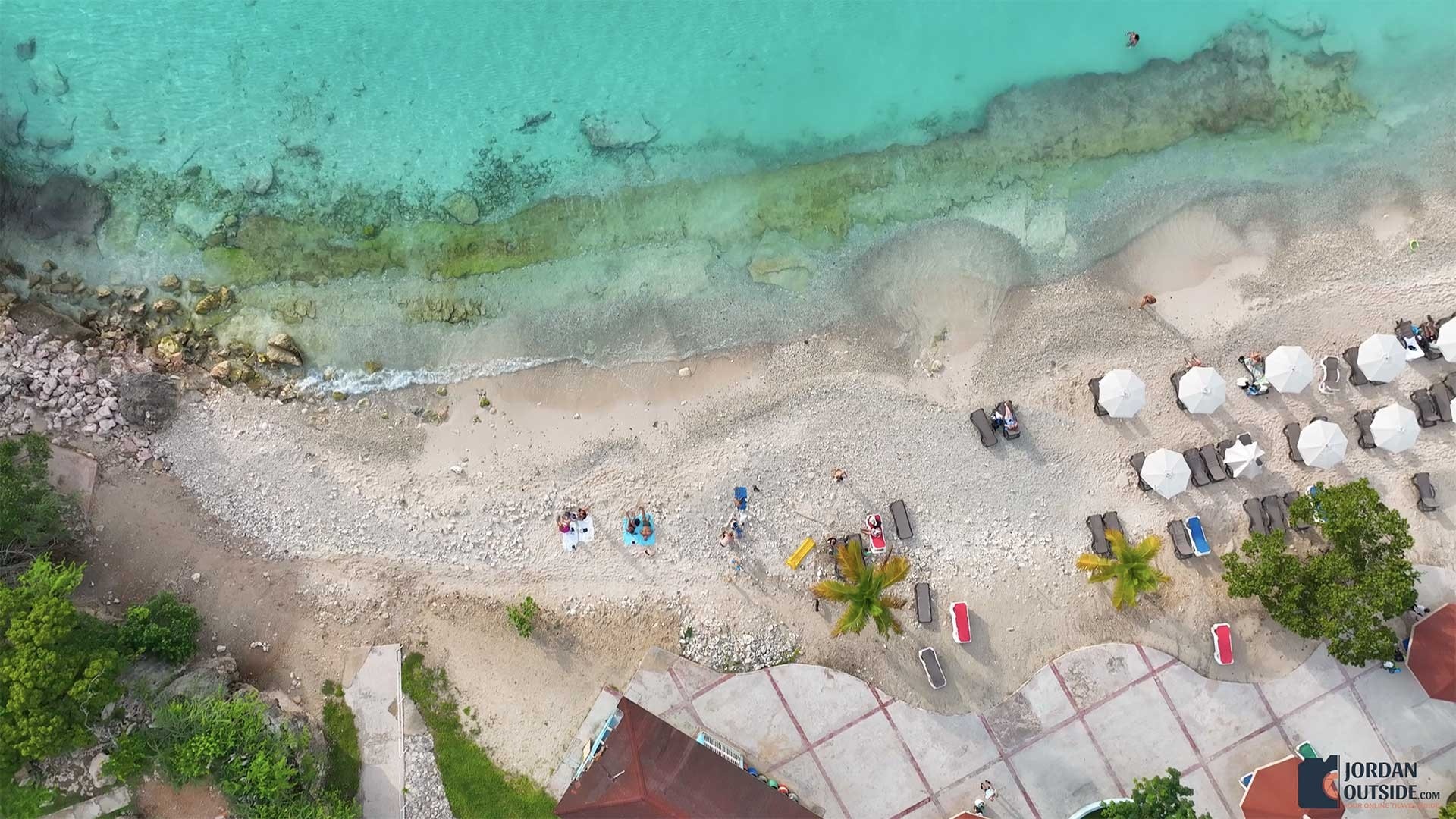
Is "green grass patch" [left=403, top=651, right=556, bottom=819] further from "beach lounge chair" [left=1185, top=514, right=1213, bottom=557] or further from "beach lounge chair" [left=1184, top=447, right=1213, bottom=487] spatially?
"beach lounge chair" [left=1184, top=447, right=1213, bottom=487]

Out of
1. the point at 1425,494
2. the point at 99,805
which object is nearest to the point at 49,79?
the point at 99,805

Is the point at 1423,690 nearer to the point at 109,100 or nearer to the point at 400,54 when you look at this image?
the point at 400,54

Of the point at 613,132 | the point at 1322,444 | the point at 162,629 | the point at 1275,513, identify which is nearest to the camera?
the point at 162,629

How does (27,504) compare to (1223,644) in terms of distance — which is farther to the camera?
(1223,644)

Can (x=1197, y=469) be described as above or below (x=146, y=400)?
below

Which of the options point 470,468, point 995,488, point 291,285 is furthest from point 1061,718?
point 291,285

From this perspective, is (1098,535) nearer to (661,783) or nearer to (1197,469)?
(1197,469)
